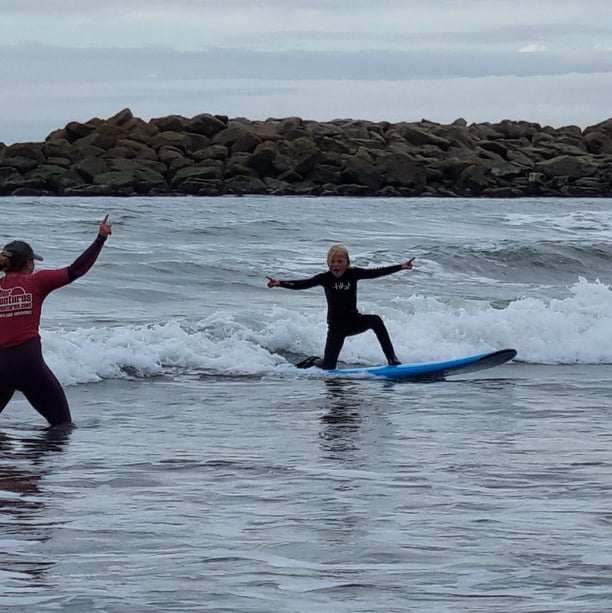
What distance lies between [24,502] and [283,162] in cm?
4768

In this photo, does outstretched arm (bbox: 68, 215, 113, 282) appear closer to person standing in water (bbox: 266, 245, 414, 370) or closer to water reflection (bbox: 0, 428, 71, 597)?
water reflection (bbox: 0, 428, 71, 597)

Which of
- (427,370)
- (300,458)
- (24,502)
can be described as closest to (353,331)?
(427,370)

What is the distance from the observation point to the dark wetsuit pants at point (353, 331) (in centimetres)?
1298

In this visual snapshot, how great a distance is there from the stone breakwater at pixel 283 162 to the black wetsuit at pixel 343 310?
38648 millimetres

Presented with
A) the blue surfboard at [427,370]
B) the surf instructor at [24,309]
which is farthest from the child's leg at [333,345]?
the surf instructor at [24,309]

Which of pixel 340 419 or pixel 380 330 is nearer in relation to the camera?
pixel 340 419

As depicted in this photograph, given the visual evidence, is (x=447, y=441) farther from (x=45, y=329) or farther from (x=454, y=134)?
(x=454, y=134)

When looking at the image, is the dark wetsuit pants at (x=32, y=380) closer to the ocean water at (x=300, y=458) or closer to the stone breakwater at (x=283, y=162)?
the ocean water at (x=300, y=458)

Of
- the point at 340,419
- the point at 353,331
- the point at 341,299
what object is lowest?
the point at 340,419

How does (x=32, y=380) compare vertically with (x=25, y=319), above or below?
below

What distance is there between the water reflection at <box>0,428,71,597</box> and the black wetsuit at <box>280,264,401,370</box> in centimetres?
403

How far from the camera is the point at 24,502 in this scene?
6902 mm

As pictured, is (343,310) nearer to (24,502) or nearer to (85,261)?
(85,261)

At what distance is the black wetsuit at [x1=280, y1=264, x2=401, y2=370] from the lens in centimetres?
1277
